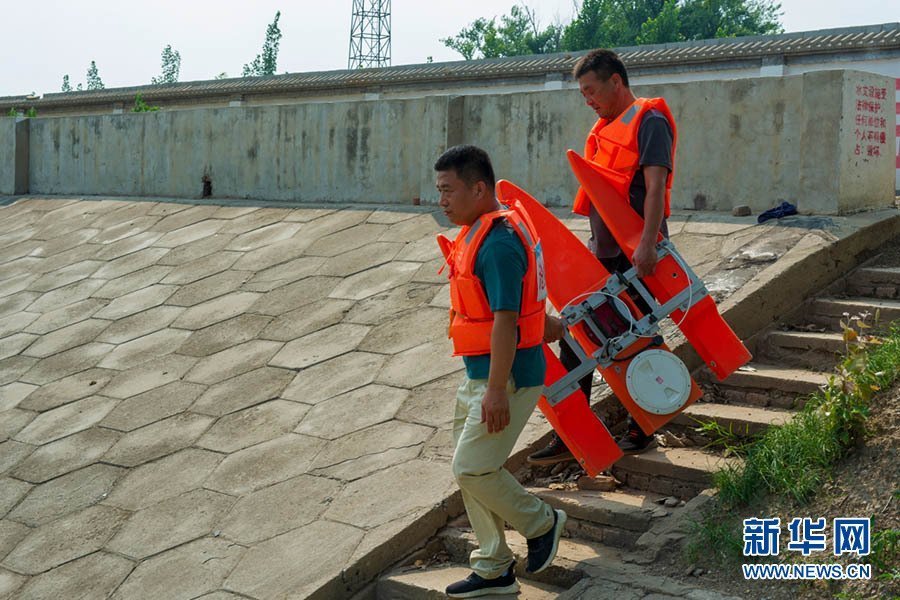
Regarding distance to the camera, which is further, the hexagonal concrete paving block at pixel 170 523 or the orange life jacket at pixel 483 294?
the hexagonal concrete paving block at pixel 170 523

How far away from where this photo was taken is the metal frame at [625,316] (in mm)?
3969

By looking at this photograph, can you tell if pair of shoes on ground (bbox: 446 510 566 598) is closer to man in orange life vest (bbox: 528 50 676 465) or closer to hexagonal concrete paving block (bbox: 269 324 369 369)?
man in orange life vest (bbox: 528 50 676 465)

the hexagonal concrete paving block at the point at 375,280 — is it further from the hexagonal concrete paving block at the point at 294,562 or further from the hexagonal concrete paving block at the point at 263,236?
the hexagonal concrete paving block at the point at 294,562

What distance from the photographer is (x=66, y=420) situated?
5.88 meters

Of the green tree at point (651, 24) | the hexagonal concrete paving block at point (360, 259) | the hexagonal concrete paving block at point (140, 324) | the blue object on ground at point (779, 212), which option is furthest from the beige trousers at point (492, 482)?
the green tree at point (651, 24)

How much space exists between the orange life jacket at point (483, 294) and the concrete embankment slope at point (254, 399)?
978 mm

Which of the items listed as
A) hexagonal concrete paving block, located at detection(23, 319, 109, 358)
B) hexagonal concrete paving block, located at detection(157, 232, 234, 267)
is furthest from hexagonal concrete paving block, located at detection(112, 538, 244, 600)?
hexagonal concrete paving block, located at detection(157, 232, 234, 267)

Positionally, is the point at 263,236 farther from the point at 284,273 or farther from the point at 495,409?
the point at 495,409

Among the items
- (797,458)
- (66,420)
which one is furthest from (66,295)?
(797,458)

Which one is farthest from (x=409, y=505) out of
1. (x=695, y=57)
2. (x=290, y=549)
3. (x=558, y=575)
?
(x=695, y=57)

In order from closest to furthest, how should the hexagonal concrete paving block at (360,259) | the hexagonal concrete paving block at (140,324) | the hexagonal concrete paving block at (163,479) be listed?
1. the hexagonal concrete paving block at (163,479)
2. the hexagonal concrete paving block at (140,324)
3. the hexagonal concrete paving block at (360,259)

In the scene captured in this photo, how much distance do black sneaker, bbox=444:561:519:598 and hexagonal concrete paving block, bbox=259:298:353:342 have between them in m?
2.95

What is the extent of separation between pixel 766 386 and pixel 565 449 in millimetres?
994

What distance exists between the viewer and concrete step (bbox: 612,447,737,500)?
395cm
